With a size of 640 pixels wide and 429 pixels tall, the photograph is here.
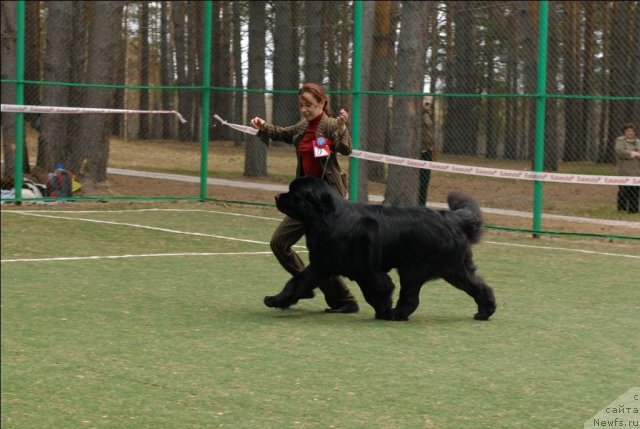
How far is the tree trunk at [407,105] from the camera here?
17516 mm

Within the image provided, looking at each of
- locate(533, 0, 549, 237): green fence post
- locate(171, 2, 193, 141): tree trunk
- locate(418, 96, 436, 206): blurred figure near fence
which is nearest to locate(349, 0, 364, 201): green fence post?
locate(418, 96, 436, 206): blurred figure near fence

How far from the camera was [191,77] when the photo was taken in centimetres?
3462

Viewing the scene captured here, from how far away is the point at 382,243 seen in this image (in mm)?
7945

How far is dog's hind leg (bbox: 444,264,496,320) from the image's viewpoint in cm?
805

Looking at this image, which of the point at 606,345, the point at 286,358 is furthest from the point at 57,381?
the point at 606,345

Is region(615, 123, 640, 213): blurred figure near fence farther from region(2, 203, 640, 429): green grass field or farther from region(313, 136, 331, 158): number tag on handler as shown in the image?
region(313, 136, 331, 158): number tag on handler

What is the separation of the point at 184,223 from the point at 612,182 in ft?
17.4

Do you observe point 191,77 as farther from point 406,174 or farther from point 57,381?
point 57,381

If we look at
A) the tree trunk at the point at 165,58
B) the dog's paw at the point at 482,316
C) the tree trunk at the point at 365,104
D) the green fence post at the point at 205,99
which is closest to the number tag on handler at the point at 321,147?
the dog's paw at the point at 482,316

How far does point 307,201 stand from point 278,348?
1.25 meters

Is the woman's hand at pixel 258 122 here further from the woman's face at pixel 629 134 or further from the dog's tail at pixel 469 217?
the woman's face at pixel 629 134

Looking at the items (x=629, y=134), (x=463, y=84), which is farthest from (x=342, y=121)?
(x=463, y=84)

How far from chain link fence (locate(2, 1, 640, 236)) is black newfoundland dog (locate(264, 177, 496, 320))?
6026 mm

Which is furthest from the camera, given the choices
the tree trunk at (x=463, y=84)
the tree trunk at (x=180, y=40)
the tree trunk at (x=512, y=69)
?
the tree trunk at (x=180, y=40)
